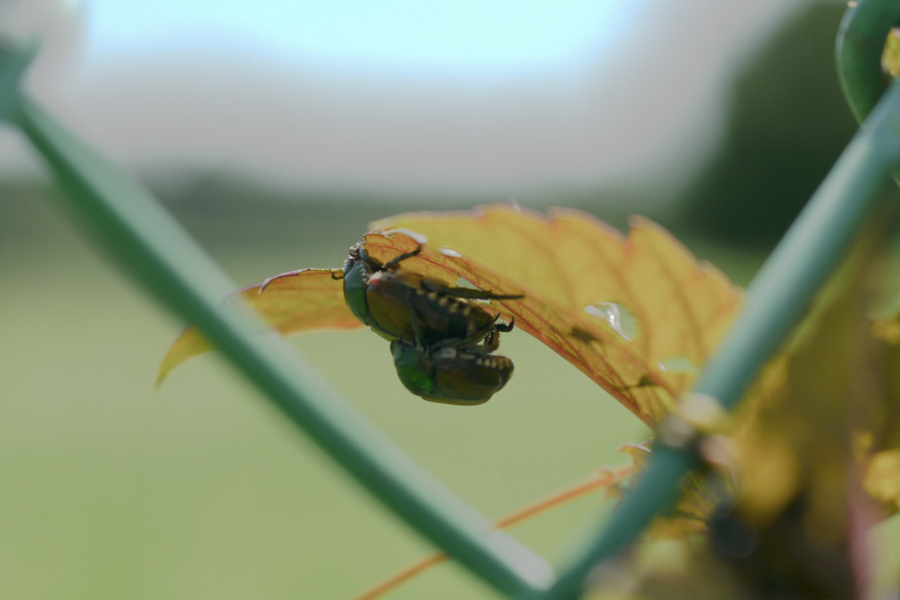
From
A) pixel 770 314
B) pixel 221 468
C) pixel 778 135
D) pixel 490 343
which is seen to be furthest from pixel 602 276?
pixel 778 135

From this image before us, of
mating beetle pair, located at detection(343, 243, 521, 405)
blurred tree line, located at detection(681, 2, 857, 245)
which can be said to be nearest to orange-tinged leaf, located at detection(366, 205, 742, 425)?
mating beetle pair, located at detection(343, 243, 521, 405)

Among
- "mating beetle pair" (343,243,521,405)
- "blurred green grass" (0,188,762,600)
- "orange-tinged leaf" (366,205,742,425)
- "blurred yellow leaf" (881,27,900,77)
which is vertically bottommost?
"blurred green grass" (0,188,762,600)

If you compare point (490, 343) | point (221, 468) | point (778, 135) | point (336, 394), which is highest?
point (336, 394)

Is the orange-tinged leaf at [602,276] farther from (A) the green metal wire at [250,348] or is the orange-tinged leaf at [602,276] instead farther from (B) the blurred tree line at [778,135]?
(B) the blurred tree line at [778,135]

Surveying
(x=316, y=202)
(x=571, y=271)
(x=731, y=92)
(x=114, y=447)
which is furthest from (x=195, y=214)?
(x=571, y=271)

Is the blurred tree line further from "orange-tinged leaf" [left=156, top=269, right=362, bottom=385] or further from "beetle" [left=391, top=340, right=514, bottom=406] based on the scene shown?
"orange-tinged leaf" [left=156, top=269, right=362, bottom=385]

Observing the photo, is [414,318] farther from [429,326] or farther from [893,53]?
[893,53]

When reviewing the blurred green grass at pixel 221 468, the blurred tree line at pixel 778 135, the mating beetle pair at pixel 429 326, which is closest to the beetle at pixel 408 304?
the mating beetle pair at pixel 429 326
